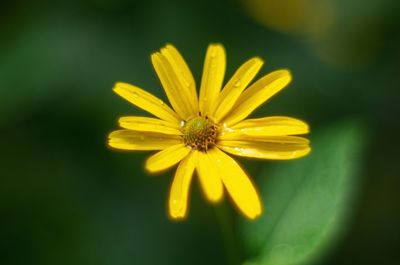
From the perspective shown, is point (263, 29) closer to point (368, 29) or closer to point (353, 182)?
point (368, 29)

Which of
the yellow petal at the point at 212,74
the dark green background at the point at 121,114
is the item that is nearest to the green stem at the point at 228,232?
the yellow petal at the point at 212,74

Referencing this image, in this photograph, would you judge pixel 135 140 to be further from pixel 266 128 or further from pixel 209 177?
pixel 266 128

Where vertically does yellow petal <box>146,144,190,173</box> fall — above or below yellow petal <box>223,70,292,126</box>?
below

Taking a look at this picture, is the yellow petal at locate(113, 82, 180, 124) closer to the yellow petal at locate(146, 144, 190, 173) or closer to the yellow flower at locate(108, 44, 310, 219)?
the yellow flower at locate(108, 44, 310, 219)

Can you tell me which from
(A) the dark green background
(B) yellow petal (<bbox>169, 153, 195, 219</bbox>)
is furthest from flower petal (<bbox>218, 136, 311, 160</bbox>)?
(A) the dark green background

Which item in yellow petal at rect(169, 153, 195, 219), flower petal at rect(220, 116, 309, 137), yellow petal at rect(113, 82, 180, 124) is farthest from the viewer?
yellow petal at rect(113, 82, 180, 124)

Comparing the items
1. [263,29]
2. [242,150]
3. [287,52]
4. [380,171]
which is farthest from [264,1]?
[242,150]

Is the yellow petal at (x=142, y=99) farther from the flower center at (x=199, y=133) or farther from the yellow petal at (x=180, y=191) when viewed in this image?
the yellow petal at (x=180, y=191)
